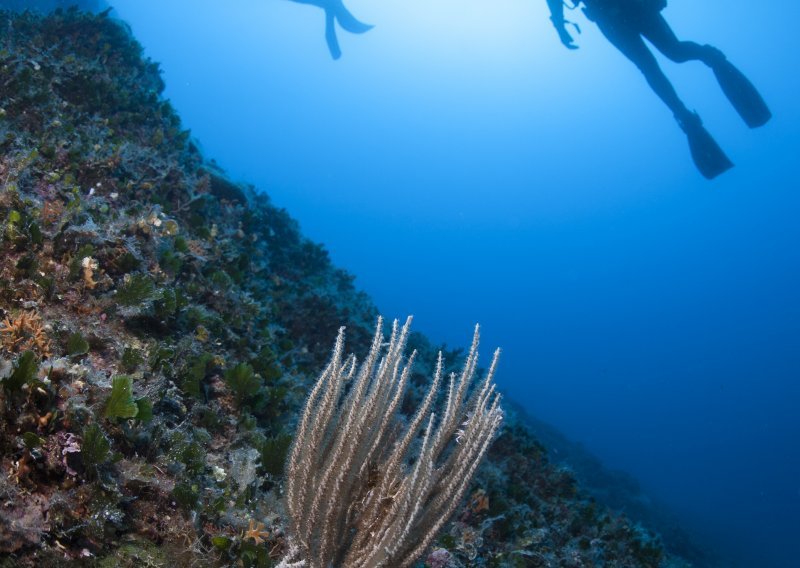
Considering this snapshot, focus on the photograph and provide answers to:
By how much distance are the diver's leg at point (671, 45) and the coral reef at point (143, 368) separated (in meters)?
17.5

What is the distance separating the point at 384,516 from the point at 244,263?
15.7 ft

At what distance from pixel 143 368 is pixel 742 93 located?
23608 millimetres

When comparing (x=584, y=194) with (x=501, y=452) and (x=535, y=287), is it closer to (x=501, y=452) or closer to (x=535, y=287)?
(x=535, y=287)

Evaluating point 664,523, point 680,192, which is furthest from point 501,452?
point 680,192

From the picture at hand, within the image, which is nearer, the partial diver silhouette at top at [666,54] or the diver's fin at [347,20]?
the partial diver silhouette at top at [666,54]

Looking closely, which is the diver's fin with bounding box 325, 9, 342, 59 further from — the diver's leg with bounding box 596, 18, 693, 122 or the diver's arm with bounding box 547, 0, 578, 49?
the diver's leg with bounding box 596, 18, 693, 122

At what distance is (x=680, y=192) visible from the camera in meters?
167

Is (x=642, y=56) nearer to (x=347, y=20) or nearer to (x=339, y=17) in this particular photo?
(x=347, y=20)

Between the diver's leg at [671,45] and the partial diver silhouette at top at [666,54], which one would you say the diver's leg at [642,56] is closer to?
the partial diver silhouette at top at [666,54]

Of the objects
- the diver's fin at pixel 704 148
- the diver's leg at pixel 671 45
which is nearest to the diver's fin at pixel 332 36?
the diver's leg at pixel 671 45

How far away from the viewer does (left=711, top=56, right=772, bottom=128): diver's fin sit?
18250 millimetres

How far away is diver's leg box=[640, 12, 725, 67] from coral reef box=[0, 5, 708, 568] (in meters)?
17.5

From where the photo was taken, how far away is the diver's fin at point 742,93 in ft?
59.9

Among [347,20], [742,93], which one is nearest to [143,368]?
[742,93]
